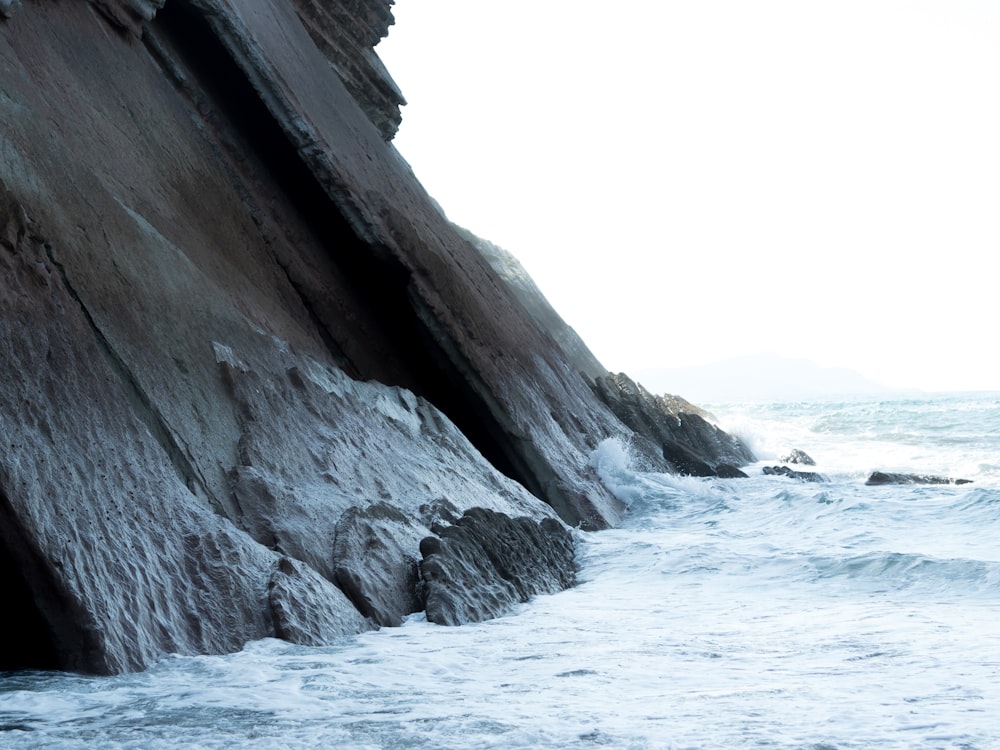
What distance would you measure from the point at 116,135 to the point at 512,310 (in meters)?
5.41

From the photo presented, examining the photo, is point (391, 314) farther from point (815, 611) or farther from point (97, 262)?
point (815, 611)

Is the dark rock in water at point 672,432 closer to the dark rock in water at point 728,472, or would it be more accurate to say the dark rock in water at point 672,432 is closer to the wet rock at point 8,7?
the dark rock in water at point 728,472

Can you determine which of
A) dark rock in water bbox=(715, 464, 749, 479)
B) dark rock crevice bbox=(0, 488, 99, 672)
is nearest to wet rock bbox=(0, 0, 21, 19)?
dark rock crevice bbox=(0, 488, 99, 672)

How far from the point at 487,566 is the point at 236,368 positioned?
85.6 inches

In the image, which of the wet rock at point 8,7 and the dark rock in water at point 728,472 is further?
the dark rock in water at point 728,472

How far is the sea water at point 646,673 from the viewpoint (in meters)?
3.94

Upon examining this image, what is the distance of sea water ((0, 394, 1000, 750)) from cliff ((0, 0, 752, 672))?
1.39 feet

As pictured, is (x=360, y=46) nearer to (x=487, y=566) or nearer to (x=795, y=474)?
(x=795, y=474)

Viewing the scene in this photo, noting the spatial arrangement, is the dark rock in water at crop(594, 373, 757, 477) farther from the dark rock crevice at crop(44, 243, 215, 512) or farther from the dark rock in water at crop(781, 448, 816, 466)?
the dark rock crevice at crop(44, 243, 215, 512)

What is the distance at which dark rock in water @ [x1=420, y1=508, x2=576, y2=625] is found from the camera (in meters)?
6.39

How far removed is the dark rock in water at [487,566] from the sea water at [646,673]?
0.19m

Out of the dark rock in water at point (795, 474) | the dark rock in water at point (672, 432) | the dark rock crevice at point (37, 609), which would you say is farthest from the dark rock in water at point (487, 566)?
the dark rock in water at point (795, 474)

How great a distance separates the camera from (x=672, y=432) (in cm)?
1638

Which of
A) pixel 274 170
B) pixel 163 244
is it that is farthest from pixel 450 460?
pixel 274 170
